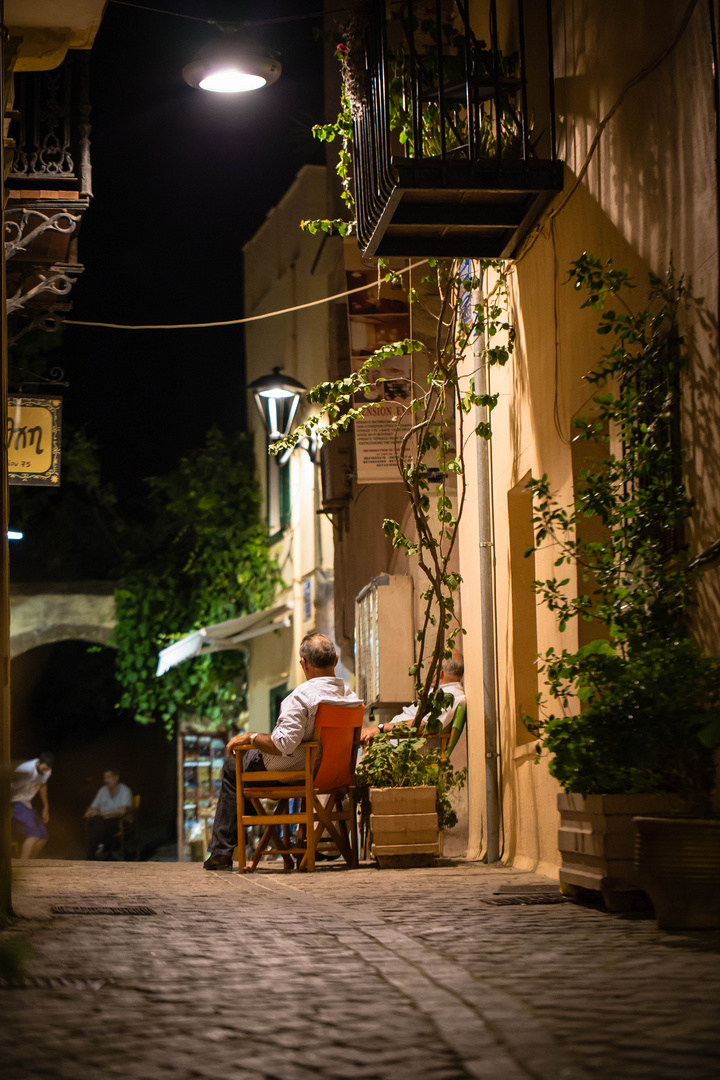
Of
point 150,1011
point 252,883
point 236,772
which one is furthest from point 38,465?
point 150,1011

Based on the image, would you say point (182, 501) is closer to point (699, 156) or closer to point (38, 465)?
point (38, 465)

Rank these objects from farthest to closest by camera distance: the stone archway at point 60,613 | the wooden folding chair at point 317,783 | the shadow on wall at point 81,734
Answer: the shadow on wall at point 81,734, the stone archway at point 60,613, the wooden folding chair at point 317,783

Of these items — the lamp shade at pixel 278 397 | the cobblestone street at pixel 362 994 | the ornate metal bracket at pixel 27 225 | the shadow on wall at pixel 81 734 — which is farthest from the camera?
the shadow on wall at pixel 81 734

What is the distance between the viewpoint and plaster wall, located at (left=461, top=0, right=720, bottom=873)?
543cm

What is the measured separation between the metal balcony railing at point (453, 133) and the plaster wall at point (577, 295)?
0.25 m

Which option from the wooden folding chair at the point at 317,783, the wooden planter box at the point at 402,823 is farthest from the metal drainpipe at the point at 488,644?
the wooden folding chair at the point at 317,783

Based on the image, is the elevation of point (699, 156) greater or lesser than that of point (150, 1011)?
greater

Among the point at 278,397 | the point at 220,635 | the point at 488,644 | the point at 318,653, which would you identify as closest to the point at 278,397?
the point at 278,397

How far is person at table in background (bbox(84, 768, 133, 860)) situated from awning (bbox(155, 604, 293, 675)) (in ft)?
8.57

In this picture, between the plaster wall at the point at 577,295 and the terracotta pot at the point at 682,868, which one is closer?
the terracotta pot at the point at 682,868

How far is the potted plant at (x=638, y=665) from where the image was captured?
195 inches

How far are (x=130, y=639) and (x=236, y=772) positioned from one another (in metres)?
12.7

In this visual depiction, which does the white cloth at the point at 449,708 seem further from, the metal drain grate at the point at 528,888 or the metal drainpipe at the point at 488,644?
the metal drain grate at the point at 528,888

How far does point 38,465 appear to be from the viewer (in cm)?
1246
